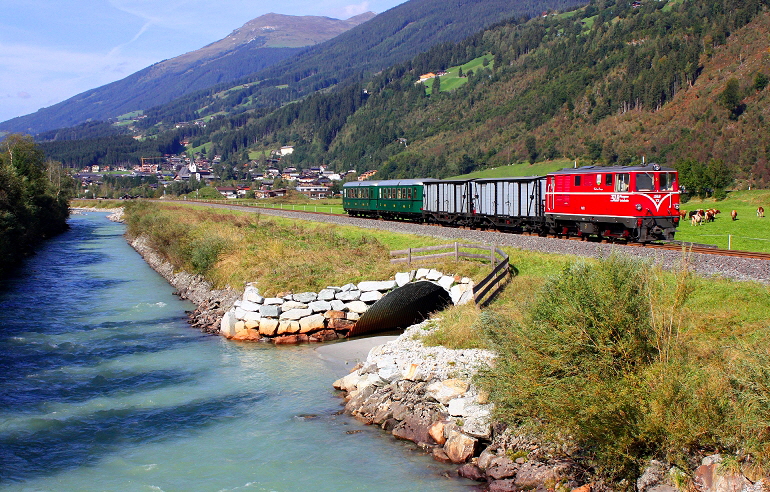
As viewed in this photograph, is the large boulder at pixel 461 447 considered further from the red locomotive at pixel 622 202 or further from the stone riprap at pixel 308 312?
the red locomotive at pixel 622 202

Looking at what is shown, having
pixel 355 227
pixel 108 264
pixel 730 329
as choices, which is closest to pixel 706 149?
pixel 355 227

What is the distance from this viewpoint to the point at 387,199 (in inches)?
2124

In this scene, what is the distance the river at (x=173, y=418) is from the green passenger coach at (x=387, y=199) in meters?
25.3

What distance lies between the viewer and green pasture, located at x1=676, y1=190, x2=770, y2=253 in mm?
29908

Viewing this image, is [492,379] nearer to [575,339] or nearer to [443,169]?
[575,339]

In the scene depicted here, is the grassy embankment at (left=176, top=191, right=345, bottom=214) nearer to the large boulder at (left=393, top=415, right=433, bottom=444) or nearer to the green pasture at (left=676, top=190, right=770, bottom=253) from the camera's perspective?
the green pasture at (left=676, top=190, right=770, bottom=253)

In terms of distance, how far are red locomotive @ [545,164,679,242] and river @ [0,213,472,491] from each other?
1443 centimetres

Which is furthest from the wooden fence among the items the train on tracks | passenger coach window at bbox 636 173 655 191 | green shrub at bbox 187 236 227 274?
green shrub at bbox 187 236 227 274

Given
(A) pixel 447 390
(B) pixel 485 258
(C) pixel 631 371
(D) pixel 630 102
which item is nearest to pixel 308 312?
(B) pixel 485 258

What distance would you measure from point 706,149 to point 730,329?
313 ft

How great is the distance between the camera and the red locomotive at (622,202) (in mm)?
27125

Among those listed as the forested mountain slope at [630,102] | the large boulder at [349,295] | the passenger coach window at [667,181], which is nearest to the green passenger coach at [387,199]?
the passenger coach window at [667,181]

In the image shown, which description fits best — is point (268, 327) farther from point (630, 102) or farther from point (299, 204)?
point (630, 102)

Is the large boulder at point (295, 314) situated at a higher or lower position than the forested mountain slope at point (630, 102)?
lower
